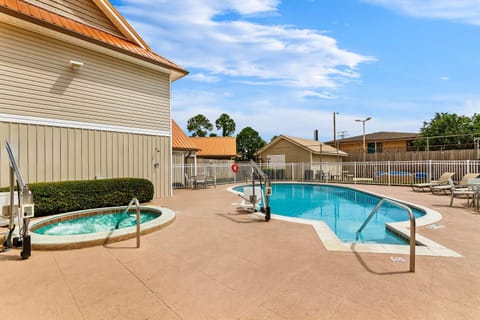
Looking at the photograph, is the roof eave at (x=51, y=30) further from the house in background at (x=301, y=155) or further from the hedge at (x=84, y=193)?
the house in background at (x=301, y=155)

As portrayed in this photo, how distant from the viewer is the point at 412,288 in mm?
2738

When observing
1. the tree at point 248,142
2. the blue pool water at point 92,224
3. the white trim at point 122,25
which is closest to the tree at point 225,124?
the tree at point 248,142

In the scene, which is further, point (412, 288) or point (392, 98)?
point (392, 98)

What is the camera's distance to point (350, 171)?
1816 cm

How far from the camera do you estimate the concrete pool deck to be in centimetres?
235

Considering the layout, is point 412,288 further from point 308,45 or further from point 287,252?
point 308,45

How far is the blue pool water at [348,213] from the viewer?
584 centimetres

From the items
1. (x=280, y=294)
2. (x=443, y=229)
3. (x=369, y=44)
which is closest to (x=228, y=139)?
(x=369, y=44)

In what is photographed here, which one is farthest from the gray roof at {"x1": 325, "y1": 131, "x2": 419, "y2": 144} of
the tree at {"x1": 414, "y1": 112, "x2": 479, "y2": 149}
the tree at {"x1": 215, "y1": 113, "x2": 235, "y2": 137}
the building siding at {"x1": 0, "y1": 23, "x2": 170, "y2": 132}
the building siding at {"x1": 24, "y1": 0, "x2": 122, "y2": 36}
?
the building siding at {"x1": 24, "y1": 0, "x2": 122, "y2": 36}

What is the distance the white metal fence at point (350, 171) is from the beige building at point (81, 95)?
5.28m

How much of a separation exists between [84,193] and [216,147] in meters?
22.1

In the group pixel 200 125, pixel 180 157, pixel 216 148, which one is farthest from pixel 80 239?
pixel 200 125

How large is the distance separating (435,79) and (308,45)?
453 inches

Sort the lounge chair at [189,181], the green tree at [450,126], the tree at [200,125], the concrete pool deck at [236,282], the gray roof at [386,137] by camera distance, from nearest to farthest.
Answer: the concrete pool deck at [236,282], the lounge chair at [189,181], the green tree at [450,126], the gray roof at [386,137], the tree at [200,125]
